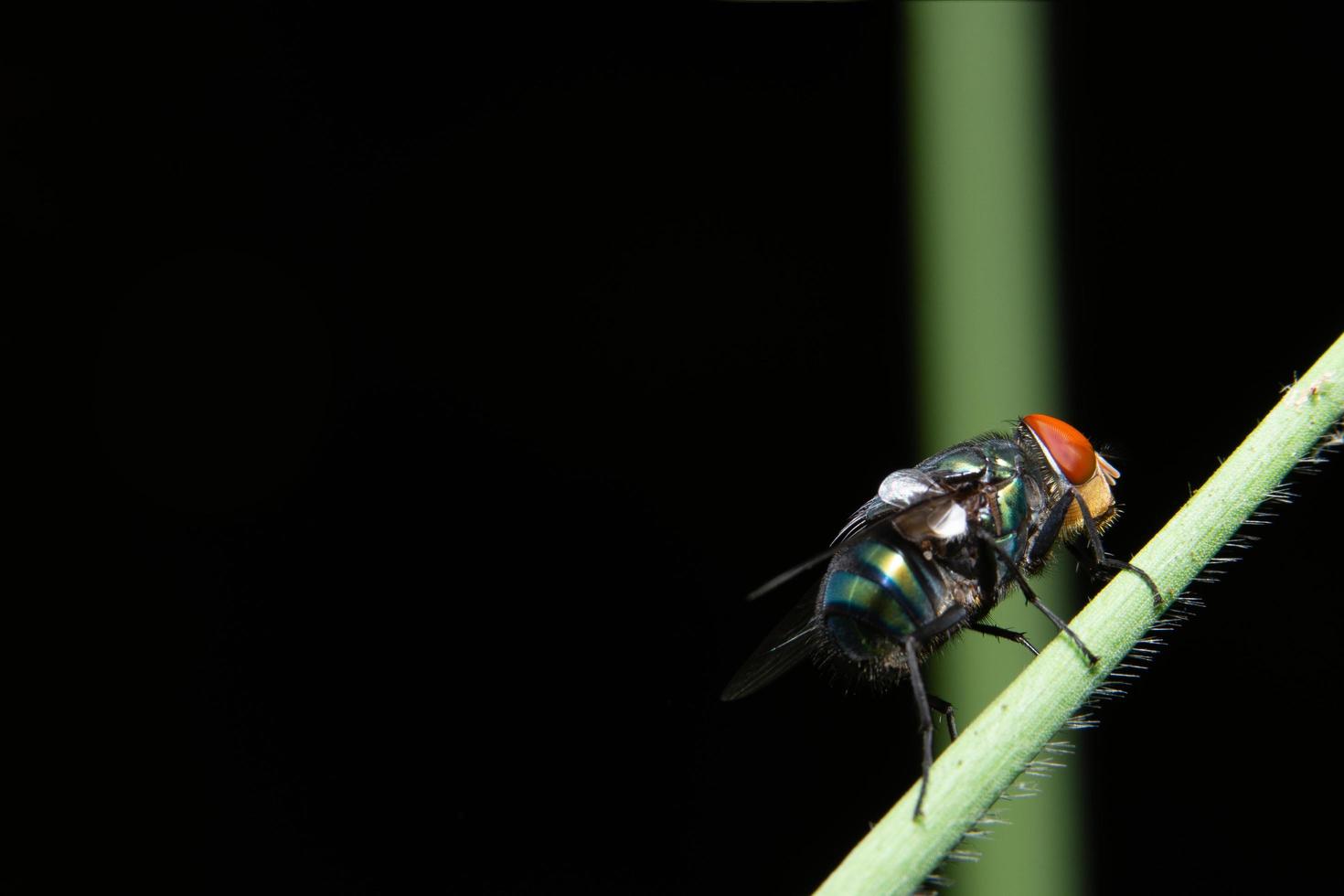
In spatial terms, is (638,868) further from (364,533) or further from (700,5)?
(700,5)

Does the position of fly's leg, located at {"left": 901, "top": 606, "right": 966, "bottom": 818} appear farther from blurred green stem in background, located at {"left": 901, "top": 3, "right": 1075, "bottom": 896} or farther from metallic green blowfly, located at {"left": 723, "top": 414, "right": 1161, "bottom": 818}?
blurred green stem in background, located at {"left": 901, "top": 3, "right": 1075, "bottom": 896}

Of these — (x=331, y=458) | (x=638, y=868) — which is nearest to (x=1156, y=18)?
(x=331, y=458)

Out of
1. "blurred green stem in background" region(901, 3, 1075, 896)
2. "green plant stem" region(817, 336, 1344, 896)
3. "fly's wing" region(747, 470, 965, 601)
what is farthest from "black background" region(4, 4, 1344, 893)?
"green plant stem" region(817, 336, 1344, 896)

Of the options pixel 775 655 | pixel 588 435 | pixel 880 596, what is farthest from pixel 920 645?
pixel 588 435

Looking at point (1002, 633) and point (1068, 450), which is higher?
point (1068, 450)

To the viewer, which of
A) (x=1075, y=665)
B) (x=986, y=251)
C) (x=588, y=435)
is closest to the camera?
(x=1075, y=665)

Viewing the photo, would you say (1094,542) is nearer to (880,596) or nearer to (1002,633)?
(1002,633)

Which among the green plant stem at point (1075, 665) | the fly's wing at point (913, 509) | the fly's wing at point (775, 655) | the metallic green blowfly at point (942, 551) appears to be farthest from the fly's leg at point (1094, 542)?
the green plant stem at point (1075, 665)
